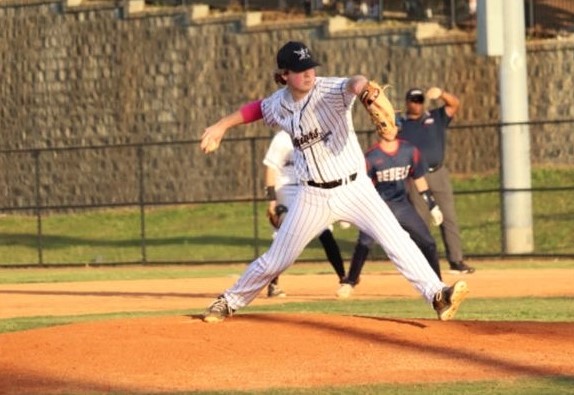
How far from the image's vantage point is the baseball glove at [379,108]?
452 inches

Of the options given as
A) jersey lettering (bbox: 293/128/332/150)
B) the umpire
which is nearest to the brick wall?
the umpire

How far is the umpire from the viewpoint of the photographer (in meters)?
20.4

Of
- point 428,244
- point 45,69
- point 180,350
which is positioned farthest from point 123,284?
point 45,69

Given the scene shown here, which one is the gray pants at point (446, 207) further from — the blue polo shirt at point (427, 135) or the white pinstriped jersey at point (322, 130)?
the white pinstriped jersey at point (322, 130)

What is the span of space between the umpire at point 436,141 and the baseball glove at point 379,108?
330 inches

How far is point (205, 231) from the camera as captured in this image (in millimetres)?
32906

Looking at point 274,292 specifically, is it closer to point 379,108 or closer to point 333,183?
point 333,183

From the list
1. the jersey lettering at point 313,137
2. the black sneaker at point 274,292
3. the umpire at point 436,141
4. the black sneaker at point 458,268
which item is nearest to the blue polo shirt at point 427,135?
the umpire at point 436,141

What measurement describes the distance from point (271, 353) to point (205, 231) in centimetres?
2145

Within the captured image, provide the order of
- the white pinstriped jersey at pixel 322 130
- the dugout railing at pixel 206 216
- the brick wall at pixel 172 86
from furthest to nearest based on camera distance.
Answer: the brick wall at pixel 172 86
the dugout railing at pixel 206 216
the white pinstriped jersey at pixel 322 130

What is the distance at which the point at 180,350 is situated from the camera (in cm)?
1165

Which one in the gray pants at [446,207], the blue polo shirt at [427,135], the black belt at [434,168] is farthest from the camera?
the gray pants at [446,207]

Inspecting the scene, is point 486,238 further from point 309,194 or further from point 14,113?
point 309,194

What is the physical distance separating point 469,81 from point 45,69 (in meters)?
10.2
